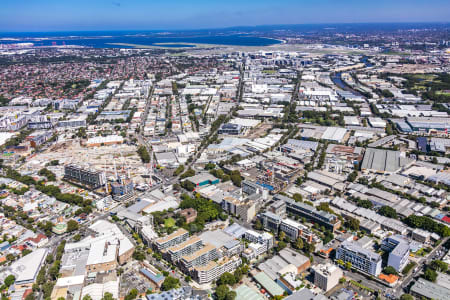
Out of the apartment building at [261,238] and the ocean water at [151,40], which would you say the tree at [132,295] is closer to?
the apartment building at [261,238]

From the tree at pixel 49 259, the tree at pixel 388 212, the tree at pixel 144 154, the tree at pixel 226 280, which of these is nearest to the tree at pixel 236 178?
the tree at pixel 144 154

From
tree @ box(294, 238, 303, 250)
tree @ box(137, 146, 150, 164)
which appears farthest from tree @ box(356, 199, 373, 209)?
tree @ box(137, 146, 150, 164)

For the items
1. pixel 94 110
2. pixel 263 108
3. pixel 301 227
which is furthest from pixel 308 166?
pixel 94 110

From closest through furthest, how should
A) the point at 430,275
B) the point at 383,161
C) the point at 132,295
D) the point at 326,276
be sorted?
the point at 132,295 < the point at 326,276 < the point at 430,275 < the point at 383,161

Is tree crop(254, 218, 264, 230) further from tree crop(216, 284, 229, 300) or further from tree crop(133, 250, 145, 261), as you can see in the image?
tree crop(133, 250, 145, 261)

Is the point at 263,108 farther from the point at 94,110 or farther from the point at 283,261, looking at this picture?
the point at 283,261

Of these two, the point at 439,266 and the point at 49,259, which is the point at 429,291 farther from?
the point at 49,259

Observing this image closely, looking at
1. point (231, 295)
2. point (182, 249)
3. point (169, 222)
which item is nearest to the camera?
point (231, 295)

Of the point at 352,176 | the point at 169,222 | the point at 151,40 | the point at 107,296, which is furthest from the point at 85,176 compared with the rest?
the point at 151,40
